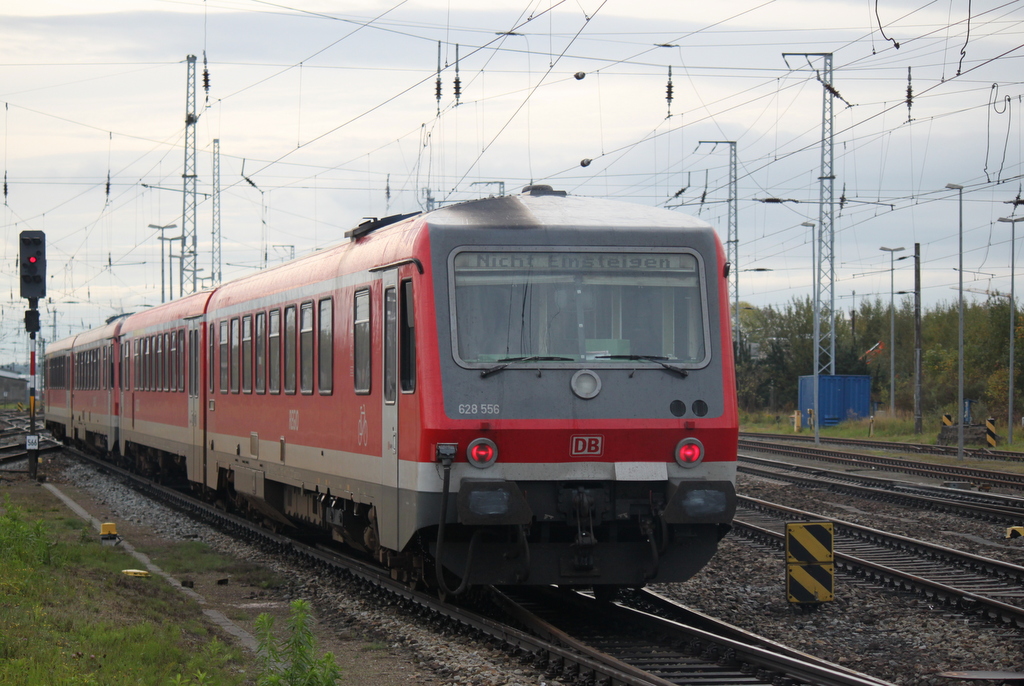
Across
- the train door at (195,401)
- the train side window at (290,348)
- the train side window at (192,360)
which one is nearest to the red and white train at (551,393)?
the train side window at (290,348)

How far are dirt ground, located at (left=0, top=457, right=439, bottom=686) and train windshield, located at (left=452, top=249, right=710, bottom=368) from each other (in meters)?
2.30

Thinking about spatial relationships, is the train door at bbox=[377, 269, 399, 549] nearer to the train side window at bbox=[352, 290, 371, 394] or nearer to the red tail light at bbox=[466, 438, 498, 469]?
the train side window at bbox=[352, 290, 371, 394]

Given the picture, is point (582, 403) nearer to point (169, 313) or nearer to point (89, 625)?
point (89, 625)

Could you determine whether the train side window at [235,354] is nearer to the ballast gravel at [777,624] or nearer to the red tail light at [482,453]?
the ballast gravel at [777,624]

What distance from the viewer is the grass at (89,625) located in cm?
682

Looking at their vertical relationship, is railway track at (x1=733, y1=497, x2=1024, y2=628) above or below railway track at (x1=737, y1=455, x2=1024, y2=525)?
above

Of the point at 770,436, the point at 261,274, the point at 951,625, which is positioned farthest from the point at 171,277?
the point at 951,625

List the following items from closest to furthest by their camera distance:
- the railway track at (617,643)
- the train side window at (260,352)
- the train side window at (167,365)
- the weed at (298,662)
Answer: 1. the weed at (298,662)
2. the railway track at (617,643)
3. the train side window at (260,352)
4. the train side window at (167,365)

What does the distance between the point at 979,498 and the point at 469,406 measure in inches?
525

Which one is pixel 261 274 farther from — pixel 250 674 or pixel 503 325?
pixel 250 674

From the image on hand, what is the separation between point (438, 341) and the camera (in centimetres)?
864

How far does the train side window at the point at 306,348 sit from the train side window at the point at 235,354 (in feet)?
10.7

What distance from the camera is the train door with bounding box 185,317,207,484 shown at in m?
18.1

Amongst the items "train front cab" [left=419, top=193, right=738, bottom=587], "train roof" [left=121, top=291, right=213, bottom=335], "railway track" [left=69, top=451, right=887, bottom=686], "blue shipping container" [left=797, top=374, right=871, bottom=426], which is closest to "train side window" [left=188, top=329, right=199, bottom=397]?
"train roof" [left=121, top=291, right=213, bottom=335]
